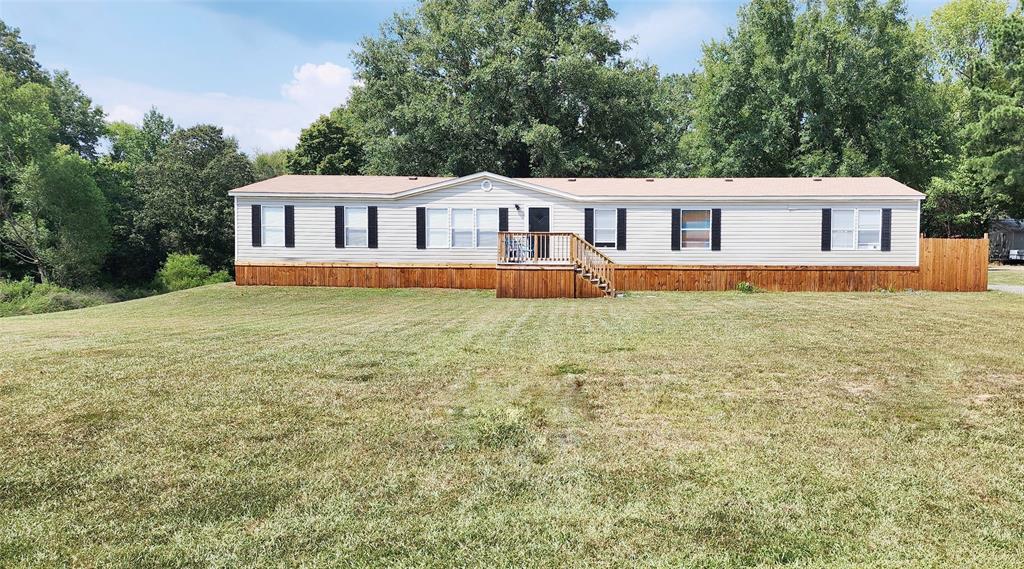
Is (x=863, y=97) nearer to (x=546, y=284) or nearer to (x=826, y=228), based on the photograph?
(x=826, y=228)

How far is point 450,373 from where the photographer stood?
17.0 feet

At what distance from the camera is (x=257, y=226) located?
17781 millimetres

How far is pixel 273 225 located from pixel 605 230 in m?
9.81

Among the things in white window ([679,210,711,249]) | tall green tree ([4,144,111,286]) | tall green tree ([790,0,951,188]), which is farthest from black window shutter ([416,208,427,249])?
tall green tree ([4,144,111,286])

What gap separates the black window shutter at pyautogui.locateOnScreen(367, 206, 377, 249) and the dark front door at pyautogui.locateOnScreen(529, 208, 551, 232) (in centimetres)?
458

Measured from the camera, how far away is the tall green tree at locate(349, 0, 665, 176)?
81.7 ft

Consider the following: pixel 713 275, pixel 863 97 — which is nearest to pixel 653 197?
pixel 713 275

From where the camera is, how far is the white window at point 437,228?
1744 centimetres

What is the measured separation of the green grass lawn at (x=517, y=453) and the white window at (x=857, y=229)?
37.1ft

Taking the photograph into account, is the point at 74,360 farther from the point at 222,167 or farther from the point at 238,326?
the point at 222,167

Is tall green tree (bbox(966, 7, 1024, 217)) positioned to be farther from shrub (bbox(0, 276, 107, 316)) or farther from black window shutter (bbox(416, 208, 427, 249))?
shrub (bbox(0, 276, 107, 316))

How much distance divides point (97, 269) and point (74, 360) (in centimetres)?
2671

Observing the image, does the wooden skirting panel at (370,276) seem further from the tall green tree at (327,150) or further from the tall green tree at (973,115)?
the tall green tree at (973,115)

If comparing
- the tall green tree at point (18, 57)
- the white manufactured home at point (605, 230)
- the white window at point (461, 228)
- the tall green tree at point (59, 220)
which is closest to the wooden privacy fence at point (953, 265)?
the white manufactured home at point (605, 230)
